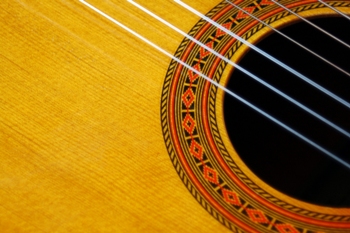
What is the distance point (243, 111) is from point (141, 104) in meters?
0.25

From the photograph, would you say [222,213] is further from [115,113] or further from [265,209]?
[115,113]

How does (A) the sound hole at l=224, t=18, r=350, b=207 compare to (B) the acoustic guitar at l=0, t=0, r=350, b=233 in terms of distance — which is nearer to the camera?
(B) the acoustic guitar at l=0, t=0, r=350, b=233

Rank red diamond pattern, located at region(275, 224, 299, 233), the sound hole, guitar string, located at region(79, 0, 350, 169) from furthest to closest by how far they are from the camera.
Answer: the sound hole → guitar string, located at region(79, 0, 350, 169) → red diamond pattern, located at region(275, 224, 299, 233)

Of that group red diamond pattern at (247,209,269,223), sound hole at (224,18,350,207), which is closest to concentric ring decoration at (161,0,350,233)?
red diamond pattern at (247,209,269,223)

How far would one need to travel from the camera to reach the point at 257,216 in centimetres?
76

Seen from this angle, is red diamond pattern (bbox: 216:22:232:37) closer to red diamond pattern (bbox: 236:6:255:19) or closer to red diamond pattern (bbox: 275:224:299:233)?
red diamond pattern (bbox: 236:6:255:19)

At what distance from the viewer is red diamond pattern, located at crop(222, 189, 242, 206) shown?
2.53 ft

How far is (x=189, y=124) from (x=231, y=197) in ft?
0.48

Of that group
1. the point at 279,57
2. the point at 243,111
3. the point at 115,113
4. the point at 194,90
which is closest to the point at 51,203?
the point at 115,113

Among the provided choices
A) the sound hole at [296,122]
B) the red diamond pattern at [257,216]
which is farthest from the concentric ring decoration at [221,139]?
the sound hole at [296,122]

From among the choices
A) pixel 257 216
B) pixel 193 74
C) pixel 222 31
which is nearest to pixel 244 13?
Result: pixel 222 31

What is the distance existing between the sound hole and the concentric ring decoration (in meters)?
0.11

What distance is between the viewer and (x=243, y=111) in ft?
3.27

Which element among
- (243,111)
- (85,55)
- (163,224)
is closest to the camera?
(163,224)
